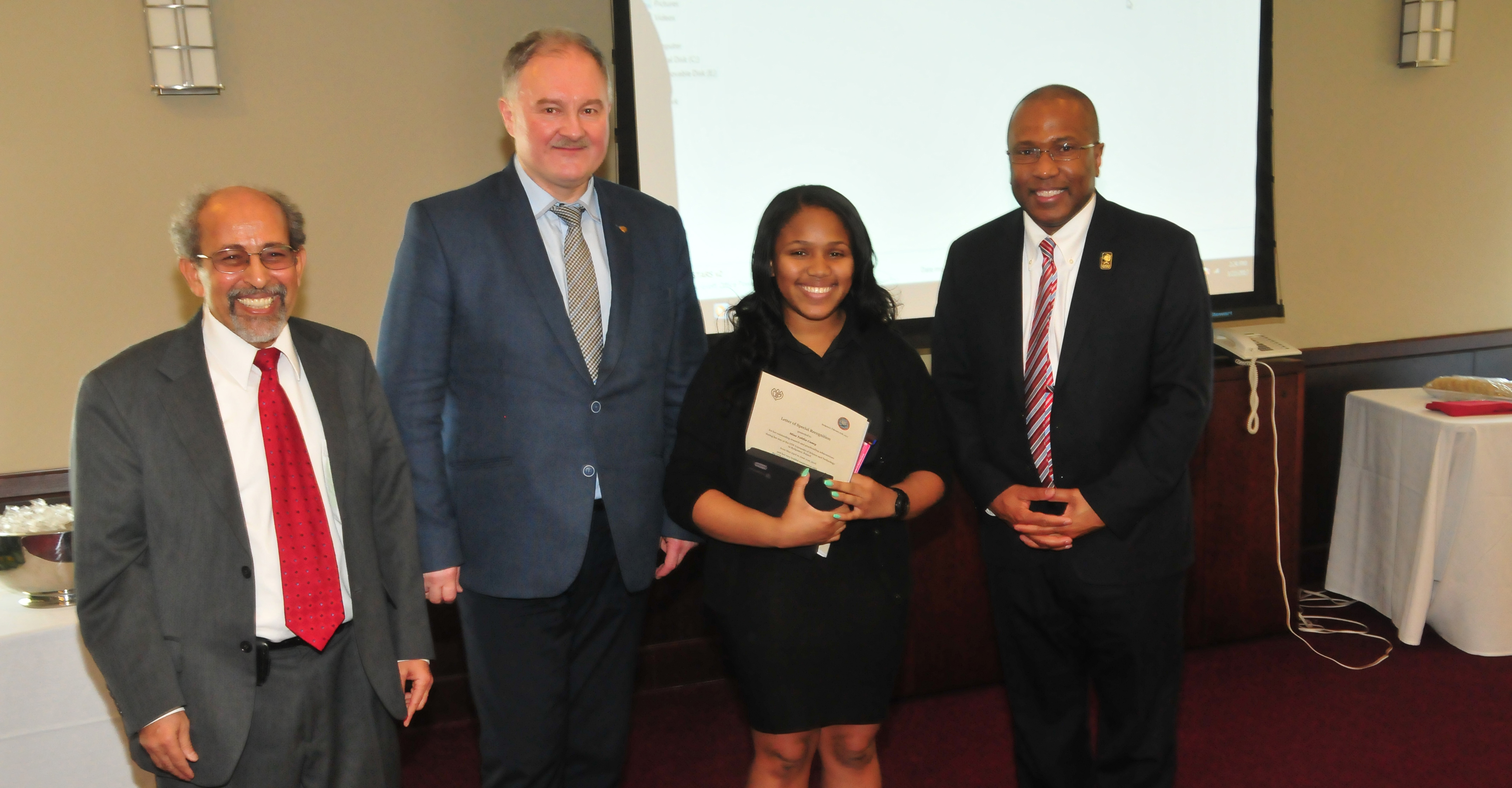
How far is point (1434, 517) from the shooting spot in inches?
127

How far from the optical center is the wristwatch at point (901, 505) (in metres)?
1.74

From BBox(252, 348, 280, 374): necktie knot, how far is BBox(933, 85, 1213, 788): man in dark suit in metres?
1.32

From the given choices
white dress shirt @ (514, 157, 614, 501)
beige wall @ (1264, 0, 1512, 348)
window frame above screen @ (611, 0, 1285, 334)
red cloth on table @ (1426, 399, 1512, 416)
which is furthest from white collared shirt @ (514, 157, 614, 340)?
red cloth on table @ (1426, 399, 1512, 416)

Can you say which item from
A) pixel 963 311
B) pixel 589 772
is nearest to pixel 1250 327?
pixel 963 311

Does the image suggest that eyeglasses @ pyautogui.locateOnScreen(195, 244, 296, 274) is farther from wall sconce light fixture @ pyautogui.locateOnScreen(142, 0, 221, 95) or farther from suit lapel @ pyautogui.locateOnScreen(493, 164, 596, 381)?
wall sconce light fixture @ pyautogui.locateOnScreen(142, 0, 221, 95)

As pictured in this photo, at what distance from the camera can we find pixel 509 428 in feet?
5.87

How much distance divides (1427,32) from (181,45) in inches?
170

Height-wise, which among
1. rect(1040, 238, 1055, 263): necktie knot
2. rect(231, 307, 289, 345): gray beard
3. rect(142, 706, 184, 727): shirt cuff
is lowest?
rect(142, 706, 184, 727): shirt cuff

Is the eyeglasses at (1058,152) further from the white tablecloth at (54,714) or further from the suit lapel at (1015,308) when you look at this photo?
the white tablecloth at (54,714)

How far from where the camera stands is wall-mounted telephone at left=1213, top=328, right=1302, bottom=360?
3.29 metres

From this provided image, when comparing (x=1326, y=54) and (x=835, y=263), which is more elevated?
(x=1326, y=54)

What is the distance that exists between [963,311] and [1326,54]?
103 inches

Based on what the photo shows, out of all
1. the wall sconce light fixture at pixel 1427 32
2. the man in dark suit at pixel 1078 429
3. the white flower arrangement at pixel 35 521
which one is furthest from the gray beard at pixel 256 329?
the wall sconce light fixture at pixel 1427 32

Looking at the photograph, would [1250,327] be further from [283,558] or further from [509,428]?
[283,558]
